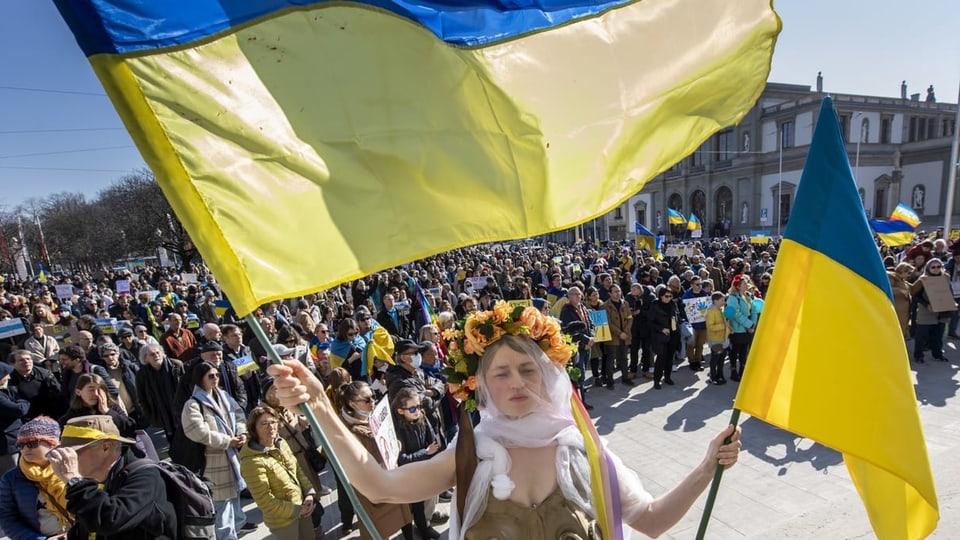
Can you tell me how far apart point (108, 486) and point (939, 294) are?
439 inches

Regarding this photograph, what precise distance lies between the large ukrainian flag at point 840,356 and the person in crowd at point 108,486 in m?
3.02

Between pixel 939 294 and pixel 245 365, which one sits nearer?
pixel 245 365

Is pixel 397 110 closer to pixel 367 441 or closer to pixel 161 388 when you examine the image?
pixel 367 441

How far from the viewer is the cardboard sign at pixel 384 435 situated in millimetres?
3395

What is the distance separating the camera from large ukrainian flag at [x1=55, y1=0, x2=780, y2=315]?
58.4 inches

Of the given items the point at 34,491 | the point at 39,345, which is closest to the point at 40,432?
the point at 34,491

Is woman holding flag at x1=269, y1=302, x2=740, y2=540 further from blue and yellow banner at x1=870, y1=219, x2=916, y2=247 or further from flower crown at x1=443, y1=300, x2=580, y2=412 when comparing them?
blue and yellow banner at x1=870, y1=219, x2=916, y2=247

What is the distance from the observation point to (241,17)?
1533 millimetres

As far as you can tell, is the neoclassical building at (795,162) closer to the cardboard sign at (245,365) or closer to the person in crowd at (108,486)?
the cardboard sign at (245,365)

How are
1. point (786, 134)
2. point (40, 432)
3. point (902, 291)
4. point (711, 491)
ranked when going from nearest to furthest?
point (711, 491) < point (40, 432) < point (902, 291) < point (786, 134)

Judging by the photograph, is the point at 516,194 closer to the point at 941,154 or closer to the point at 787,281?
the point at 787,281

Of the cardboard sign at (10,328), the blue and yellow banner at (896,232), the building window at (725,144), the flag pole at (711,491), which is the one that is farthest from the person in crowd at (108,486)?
the building window at (725,144)

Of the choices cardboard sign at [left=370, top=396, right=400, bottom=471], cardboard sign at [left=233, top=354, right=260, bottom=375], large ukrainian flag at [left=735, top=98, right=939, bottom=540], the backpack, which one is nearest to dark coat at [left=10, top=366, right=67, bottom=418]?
cardboard sign at [left=233, top=354, right=260, bottom=375]

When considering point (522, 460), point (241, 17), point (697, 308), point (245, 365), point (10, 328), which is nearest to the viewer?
point (241, 17)
